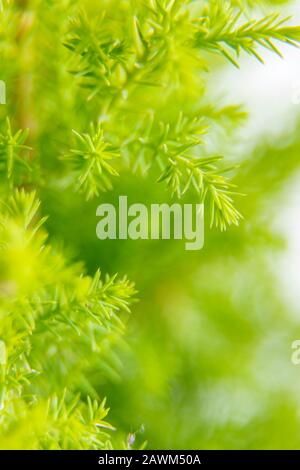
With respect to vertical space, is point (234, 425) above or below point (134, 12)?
below

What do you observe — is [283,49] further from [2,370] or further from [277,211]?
[2,370]

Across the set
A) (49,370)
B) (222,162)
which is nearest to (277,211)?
(222,162)

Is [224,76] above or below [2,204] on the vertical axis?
above

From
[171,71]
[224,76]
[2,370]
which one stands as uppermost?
[224,76]

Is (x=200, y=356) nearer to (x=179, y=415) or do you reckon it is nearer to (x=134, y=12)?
(x=179, y=415)

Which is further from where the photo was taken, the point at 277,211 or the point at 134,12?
the point at 277,211

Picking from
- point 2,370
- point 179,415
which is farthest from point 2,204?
point 179,415

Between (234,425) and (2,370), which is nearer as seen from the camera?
(2,370)
